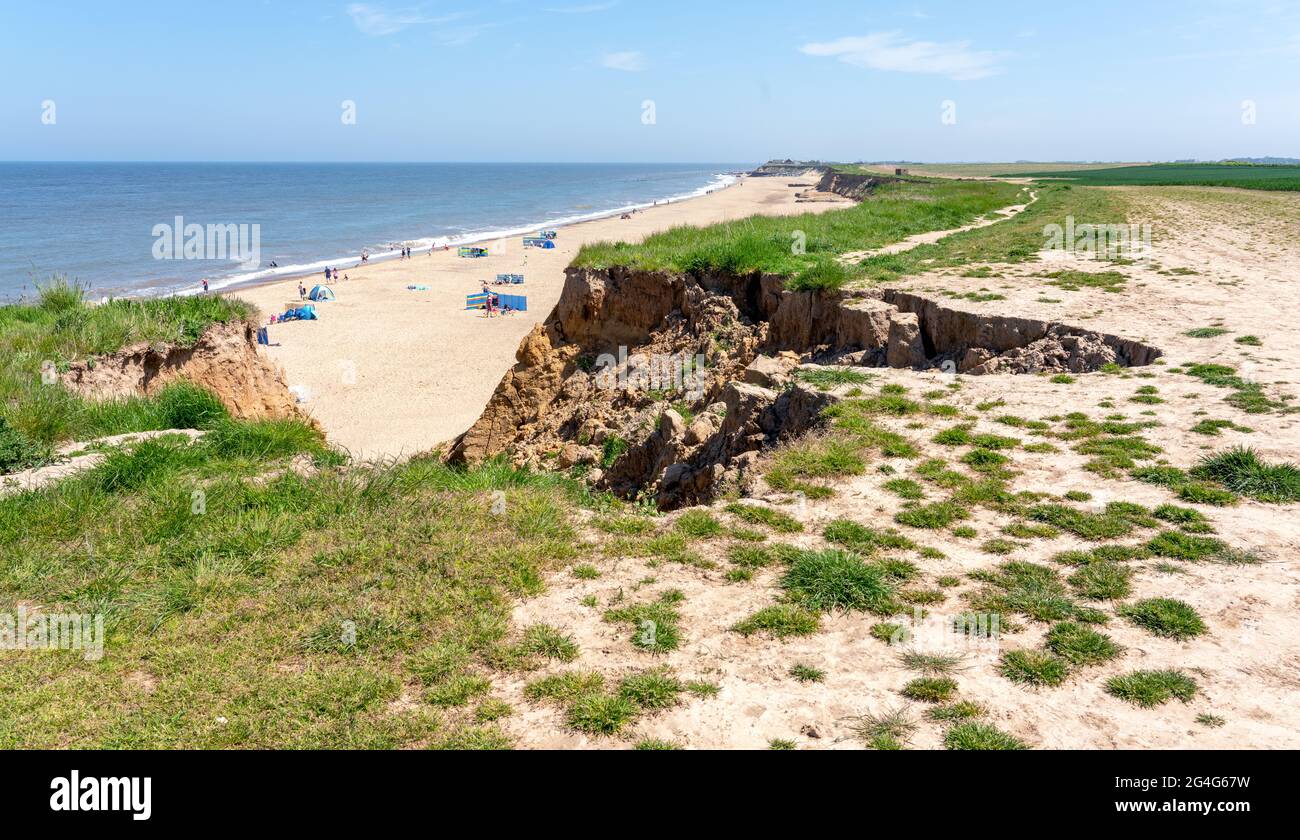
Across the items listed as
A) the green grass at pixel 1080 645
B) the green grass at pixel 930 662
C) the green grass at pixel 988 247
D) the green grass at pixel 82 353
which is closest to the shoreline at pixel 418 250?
the green grass at pixel 82 353

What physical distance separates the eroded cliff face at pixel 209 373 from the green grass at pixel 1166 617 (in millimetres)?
12334

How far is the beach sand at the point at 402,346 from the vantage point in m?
26.3

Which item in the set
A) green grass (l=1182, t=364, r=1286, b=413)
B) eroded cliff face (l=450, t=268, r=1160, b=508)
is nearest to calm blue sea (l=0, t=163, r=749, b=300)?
eroded cliff face (l=450, t=268, r=1160, b=508)

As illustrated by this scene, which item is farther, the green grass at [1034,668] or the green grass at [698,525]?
the green grass at [698,525]

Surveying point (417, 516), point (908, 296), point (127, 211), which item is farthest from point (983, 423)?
point (127, 211)

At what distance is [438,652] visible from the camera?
17.2 feet

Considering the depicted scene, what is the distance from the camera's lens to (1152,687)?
15.2 ft

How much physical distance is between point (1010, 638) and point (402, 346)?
34999 millimetres

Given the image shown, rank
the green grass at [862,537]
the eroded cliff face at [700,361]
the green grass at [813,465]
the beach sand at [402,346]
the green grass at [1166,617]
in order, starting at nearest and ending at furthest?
1. the green grass at [1166,617]
2. the green grass at [862,537]
3. the green grass at [813,465]
4. the eroded cliff face at [700,361]
5. the beach sand at [402,346]

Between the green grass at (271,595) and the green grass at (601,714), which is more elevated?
the green grass at (271,595)

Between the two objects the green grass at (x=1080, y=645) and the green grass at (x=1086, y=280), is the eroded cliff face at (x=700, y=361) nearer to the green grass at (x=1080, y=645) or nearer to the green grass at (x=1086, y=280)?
the green grass at (x=1080, y=645)

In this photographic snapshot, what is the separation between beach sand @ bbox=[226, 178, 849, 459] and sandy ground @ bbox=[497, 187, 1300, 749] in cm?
995

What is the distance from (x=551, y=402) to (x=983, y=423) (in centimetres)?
1121

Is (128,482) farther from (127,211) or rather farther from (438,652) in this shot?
(127,211)
